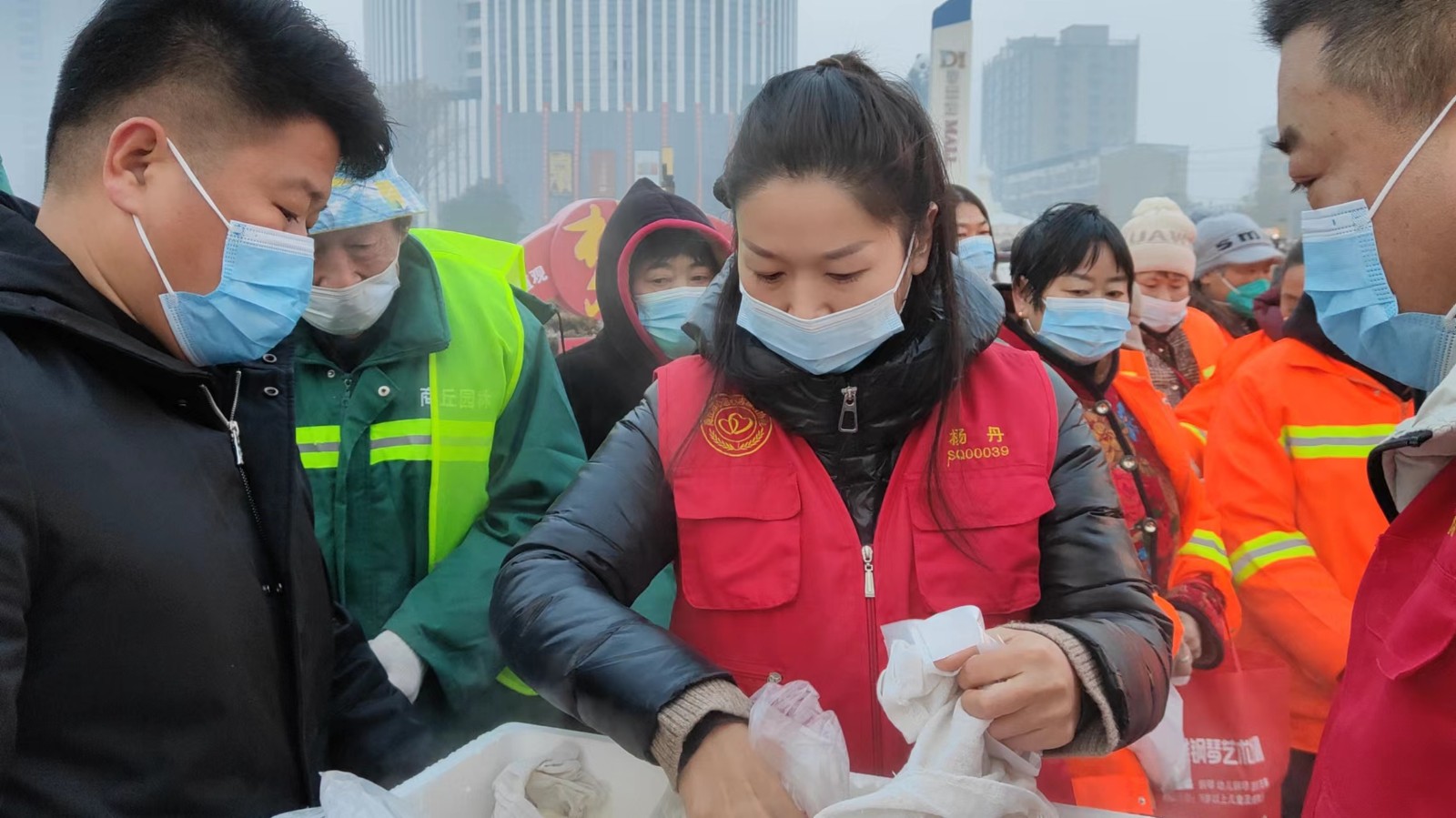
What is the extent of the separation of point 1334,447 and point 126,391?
2.80 metres

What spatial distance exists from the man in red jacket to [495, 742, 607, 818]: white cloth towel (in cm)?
101

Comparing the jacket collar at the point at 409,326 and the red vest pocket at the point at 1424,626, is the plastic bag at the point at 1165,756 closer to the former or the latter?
the red vest pocket at the point at 1424,626

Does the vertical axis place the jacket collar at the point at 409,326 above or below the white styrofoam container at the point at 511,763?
above

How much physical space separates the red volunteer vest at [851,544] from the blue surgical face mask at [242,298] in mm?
620

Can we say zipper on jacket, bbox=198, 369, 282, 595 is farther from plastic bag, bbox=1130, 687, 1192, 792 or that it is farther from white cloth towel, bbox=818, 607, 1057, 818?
plastic bag, bbox=1130, 687, 1192, 792

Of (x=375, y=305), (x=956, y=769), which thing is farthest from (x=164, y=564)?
(x=375, y=305)

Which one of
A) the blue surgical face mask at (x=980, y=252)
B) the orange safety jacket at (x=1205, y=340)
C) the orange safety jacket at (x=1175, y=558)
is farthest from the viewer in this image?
the orange safety jacket at (x=1205, y=340)

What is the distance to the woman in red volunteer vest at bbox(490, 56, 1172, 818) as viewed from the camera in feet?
5.21

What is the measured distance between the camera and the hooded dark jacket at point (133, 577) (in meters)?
1.14

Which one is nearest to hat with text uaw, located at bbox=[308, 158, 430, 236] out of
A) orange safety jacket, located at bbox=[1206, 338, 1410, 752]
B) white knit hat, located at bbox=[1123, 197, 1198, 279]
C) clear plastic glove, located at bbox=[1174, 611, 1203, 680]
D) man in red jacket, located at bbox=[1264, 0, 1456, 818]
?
man in red jacket, located at bbox=[1264, 0, 1456, 818]

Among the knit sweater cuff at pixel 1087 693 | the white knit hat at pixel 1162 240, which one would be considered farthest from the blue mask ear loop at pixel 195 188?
the white knit hat at pixel 1162 240

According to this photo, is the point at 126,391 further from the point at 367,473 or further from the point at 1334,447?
the point at 1334,447

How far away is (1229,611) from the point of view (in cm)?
280

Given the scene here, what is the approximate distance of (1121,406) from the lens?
3258 millimetres
